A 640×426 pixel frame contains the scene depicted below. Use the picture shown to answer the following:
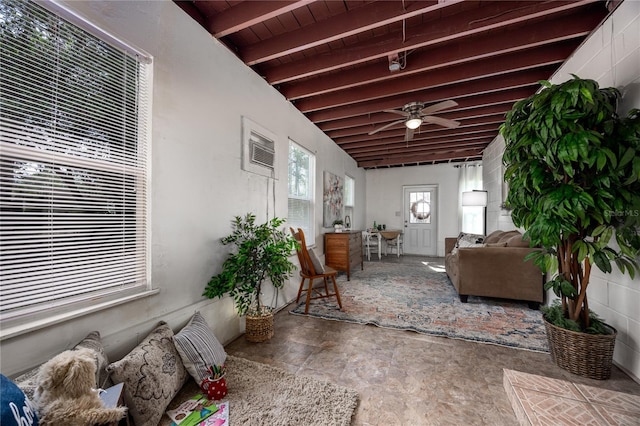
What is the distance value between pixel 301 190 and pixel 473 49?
251cm

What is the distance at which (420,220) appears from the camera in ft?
23.4

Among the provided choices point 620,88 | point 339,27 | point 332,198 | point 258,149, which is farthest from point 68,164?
point 332,198

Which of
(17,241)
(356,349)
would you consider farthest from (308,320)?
(17,241)

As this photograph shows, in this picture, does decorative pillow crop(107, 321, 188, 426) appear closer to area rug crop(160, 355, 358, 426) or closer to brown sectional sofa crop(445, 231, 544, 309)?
area rug crop(160, 355, 358, 426)

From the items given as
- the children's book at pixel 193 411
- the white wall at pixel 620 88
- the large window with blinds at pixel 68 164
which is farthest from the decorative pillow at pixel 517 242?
the large window with blinds at pixel 68 164

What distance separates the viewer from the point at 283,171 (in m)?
3.14

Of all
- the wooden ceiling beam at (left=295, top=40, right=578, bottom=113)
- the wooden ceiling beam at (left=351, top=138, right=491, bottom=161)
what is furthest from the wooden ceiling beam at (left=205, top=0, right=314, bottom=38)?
the wooden ceiling beam at (left=351, top=138, right=491, bottom=161)

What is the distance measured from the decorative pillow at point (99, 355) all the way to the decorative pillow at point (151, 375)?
0.03 meters

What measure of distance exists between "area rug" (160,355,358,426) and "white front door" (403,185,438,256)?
615cm

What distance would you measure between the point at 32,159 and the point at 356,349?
2327 mm

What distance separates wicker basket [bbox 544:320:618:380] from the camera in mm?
1640

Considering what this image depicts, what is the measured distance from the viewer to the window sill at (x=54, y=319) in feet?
3.39

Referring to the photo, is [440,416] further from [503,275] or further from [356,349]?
[503,275]

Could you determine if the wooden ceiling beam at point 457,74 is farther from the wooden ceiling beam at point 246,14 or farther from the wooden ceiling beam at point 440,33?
the wooden ceiling beam at point 246,14
